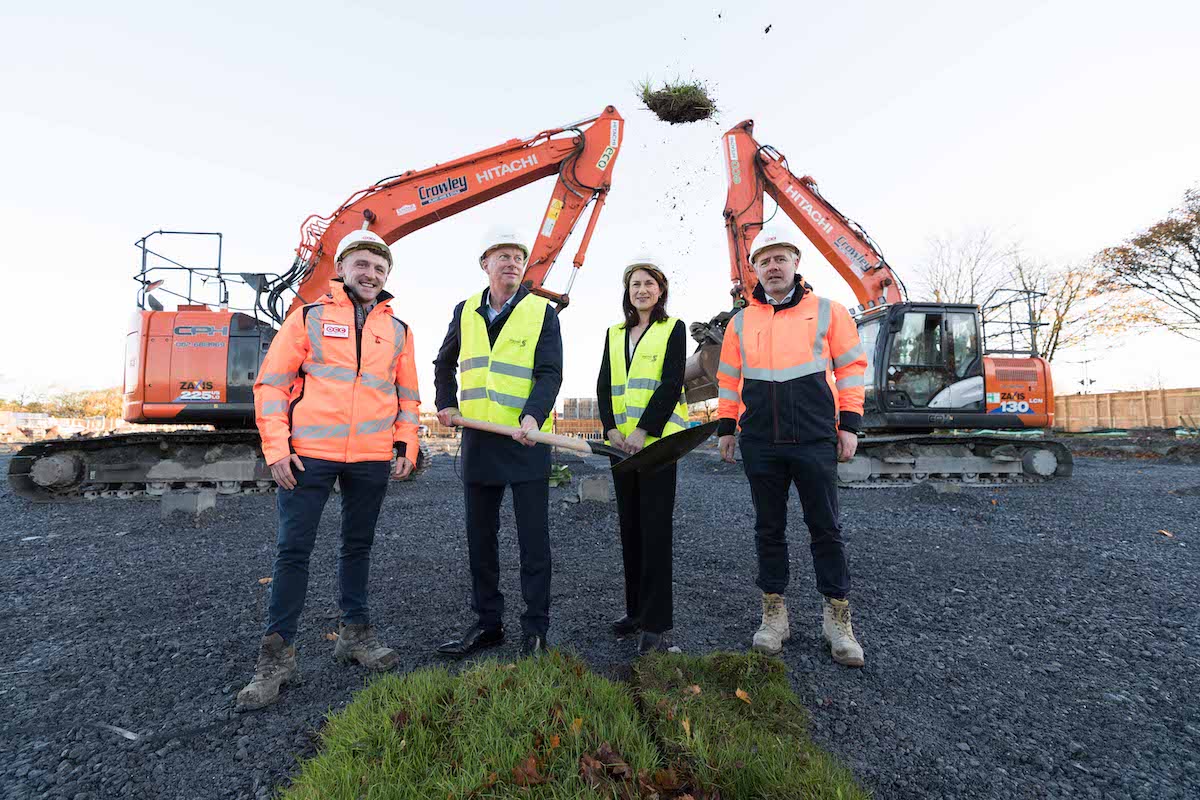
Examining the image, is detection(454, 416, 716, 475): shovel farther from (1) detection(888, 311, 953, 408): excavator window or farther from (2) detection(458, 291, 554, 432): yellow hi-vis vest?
(1) detection(888, 311, 953, 408): excavator window

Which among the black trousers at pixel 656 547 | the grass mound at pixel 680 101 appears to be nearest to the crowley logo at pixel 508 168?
the grass mound at pixel 680 101

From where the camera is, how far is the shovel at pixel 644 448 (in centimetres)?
285

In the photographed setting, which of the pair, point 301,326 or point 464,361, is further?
point 464,361

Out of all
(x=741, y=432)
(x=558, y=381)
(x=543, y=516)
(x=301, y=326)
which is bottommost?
(x=543, y=516)

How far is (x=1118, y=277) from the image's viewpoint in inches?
907

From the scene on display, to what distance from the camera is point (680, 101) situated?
8.20 m

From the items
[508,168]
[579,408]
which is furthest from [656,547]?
[579,408]

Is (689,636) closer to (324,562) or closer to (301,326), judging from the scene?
(301,326)

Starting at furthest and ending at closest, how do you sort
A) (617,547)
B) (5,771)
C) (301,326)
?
(617,547) → (301,326) → (5,771)

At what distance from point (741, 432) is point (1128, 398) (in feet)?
95.4

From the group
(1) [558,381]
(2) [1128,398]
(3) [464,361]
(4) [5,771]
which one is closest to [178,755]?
(4) [5,771]

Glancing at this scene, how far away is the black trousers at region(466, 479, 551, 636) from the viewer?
9.49ft

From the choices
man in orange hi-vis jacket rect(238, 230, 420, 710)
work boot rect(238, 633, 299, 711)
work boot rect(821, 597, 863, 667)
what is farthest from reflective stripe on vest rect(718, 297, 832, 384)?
work boot rect(238, 633, 299, 711)

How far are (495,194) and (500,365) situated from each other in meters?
6.37
